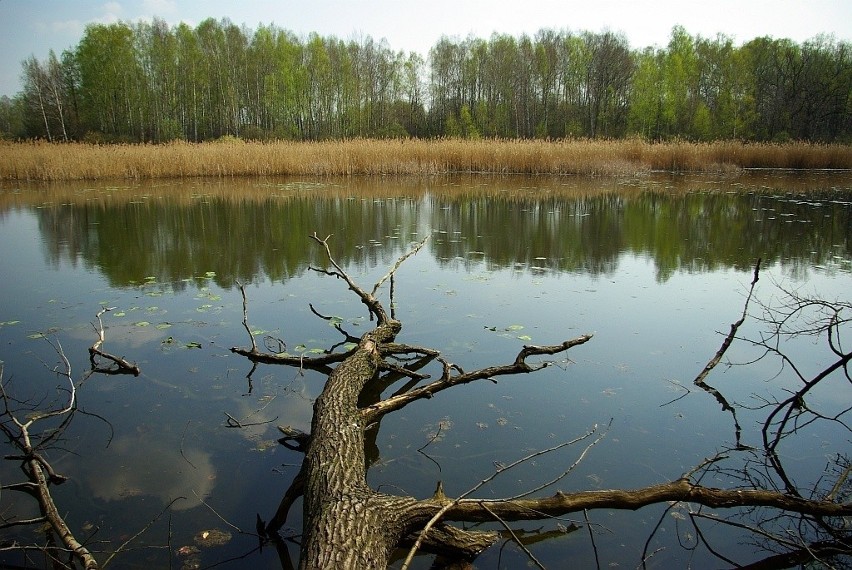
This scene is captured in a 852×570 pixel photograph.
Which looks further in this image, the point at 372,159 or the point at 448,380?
the point at 372,159

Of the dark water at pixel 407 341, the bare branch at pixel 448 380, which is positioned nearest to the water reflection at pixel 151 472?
the dark water at pixel 407 341

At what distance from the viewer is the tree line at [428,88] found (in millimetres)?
33438

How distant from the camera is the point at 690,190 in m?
14.3

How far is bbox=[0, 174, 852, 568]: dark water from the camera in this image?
2273mm

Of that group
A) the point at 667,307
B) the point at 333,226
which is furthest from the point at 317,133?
the point at 667,307

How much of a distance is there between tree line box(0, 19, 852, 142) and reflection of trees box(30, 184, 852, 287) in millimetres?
23733

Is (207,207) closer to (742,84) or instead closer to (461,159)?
(461,159)

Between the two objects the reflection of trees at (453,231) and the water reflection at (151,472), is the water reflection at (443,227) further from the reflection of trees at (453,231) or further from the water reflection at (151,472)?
the water reflection at (151,472)

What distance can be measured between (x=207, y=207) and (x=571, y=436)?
9847mm

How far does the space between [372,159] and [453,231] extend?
11.5 metres

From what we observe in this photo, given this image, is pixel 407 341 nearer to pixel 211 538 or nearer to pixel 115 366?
pixel 115 366

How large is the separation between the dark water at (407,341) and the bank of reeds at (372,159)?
9.12 meters

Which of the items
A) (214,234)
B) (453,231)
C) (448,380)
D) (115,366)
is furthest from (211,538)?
(453,231)

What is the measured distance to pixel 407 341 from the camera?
4.06m
